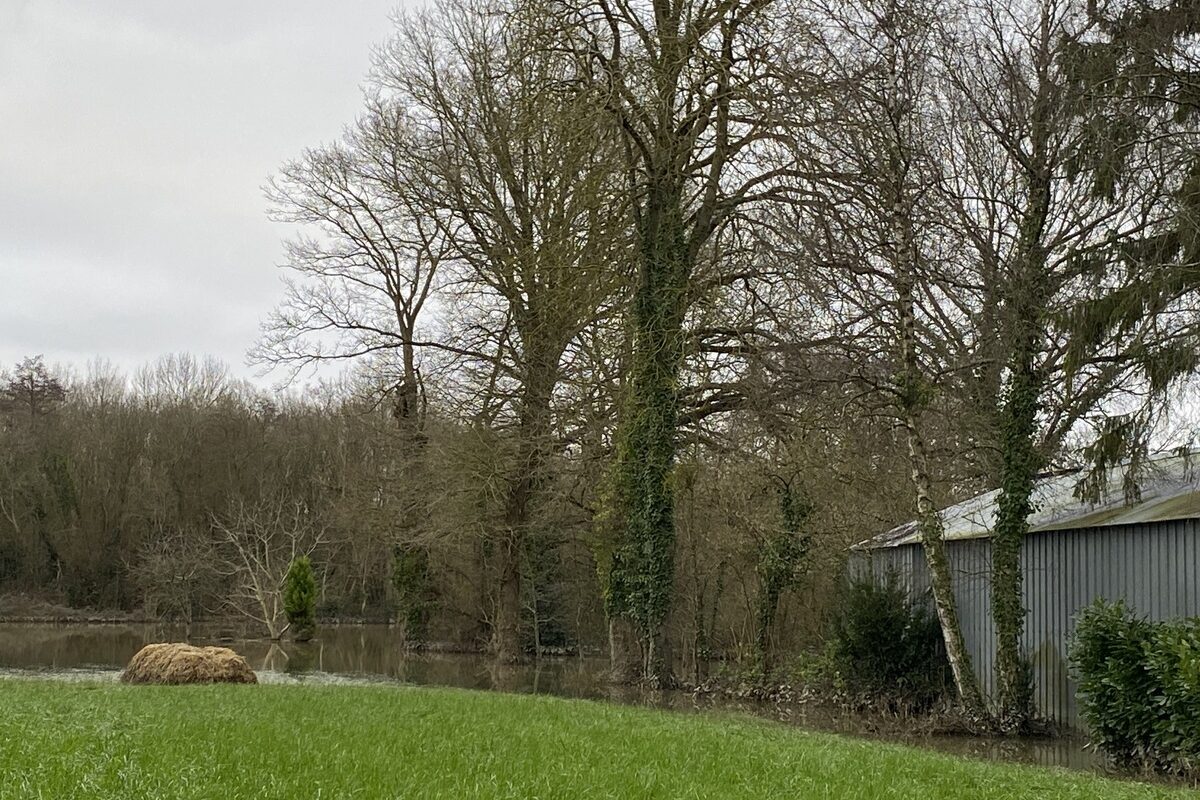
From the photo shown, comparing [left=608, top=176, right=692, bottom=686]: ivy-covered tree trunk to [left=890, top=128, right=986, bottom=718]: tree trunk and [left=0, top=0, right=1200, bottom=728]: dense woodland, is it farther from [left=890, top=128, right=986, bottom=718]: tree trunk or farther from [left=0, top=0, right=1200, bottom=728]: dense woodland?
[left=890, top=128, right=986, bottom=718]: tree trunk

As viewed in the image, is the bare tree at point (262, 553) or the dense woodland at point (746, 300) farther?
the bare tree at point (262, 553)

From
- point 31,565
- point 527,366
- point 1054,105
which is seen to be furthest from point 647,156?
point 31,565

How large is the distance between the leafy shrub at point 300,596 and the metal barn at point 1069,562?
23243mm

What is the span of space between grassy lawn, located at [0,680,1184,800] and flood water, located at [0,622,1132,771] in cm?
337

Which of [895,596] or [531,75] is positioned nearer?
[895,596]

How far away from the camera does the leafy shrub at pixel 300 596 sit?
37.6 meters

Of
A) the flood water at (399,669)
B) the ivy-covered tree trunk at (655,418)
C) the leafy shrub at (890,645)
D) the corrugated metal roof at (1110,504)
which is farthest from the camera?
the ivy-covered tree trunk at (655,418)

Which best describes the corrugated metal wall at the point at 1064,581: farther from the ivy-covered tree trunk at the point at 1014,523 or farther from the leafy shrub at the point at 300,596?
the leafy shrub at the point at 300,596

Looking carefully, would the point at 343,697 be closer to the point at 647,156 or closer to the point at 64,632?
the point at 647,156

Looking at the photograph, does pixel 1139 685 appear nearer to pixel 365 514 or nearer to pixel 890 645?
pixel 890 645

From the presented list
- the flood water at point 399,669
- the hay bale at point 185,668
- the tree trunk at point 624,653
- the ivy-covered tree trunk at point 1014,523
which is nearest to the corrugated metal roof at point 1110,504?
the ivy-covered tree trunk at point 1014,523

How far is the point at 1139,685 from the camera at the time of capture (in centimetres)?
1184

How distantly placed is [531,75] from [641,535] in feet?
28.3

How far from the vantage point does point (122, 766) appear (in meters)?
6.35
